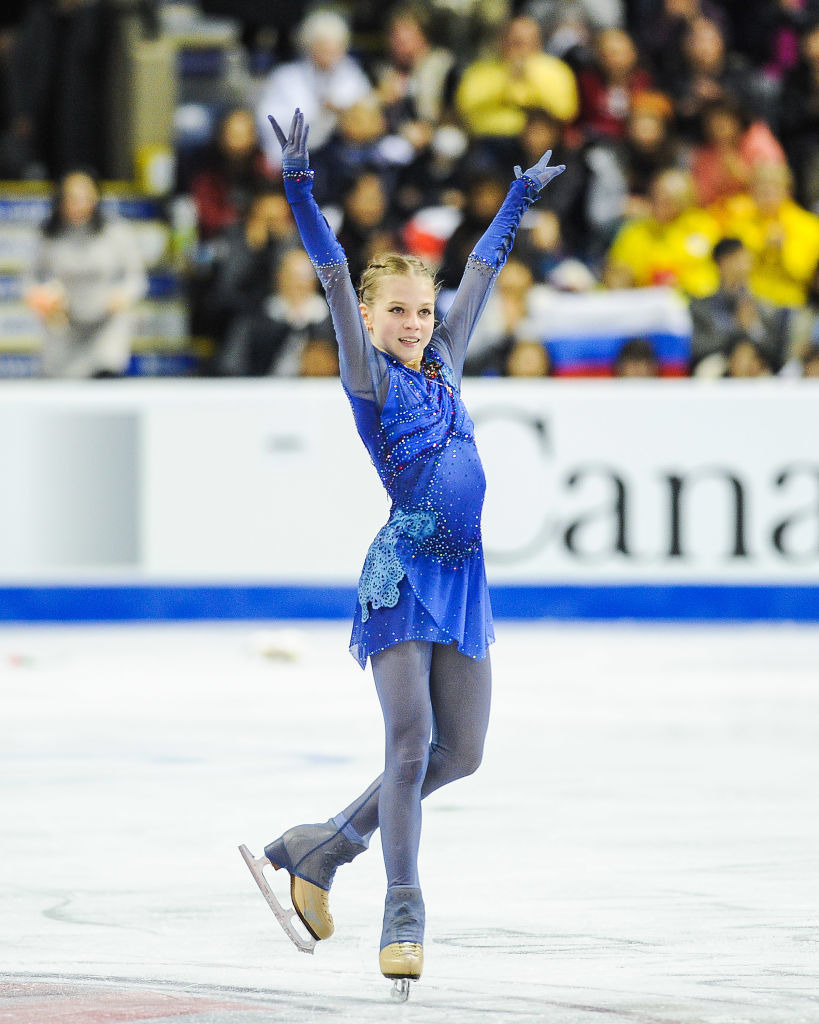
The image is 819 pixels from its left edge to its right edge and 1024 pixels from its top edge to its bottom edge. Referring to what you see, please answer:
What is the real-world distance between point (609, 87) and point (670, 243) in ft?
5.35

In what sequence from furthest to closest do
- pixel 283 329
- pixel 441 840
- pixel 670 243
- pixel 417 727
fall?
pixel 670 243
pixel 283 329
pixel 441 840
pixel 417 727

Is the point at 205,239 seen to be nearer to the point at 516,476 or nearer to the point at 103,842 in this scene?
the point at 516,476

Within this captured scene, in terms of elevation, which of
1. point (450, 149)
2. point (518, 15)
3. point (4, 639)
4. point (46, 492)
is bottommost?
point (4, 639)

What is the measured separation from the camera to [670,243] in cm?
1159

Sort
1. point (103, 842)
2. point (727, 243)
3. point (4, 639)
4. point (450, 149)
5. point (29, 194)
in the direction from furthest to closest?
point (29, 194) → point (450, 149) → point (727, 243) → point (4, 639) → point (103, 842)

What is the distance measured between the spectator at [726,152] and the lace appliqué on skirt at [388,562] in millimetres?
8487

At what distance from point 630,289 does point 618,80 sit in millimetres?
2191

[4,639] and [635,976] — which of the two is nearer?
[635,976]

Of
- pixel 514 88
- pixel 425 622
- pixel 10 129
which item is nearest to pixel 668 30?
pixel 514 88

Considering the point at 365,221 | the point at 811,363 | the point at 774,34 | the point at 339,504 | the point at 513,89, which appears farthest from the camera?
the point at 774,34

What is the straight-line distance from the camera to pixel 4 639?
31.5ft

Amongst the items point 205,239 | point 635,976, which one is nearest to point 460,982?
point 635,976

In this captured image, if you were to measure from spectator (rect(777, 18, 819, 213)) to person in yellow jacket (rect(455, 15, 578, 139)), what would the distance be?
1.37 m

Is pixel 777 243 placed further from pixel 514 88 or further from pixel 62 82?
pixel 62 82
